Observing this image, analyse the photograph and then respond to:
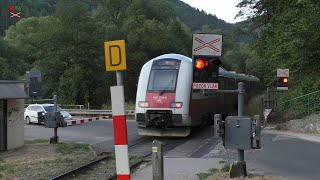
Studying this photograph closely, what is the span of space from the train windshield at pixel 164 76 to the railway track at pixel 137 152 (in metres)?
2.01

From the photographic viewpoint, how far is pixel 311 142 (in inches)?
646

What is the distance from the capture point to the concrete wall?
17.3 metres

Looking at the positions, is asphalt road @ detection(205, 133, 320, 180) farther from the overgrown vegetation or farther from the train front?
the overgrown vegetation

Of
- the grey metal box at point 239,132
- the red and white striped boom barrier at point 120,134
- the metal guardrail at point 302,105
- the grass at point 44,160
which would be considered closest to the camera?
the red and white striped boom barrier at point 120,134

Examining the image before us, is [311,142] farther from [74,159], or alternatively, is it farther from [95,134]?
[95,134]

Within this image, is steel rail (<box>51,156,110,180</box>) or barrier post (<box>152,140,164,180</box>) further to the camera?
steel rail (<box>51,156,110,180</box>)

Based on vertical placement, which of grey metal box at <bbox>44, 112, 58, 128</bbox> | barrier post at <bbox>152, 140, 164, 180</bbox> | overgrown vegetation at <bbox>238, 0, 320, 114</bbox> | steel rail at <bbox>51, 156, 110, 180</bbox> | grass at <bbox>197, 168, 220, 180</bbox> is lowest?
grass at <bbox>197, 168, 220, 180</bbox>

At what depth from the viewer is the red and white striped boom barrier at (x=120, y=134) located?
557cm

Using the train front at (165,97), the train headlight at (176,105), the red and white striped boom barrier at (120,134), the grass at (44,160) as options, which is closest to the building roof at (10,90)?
the grass at (44,160)

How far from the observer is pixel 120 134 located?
18.3ft

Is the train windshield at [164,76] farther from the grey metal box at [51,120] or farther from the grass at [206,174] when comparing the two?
the grass at [206,174]

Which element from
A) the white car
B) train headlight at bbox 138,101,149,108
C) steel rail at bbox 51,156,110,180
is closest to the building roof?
train headlight at bbox 138,101,149,108

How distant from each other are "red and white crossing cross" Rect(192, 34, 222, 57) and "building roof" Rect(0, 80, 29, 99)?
830cm

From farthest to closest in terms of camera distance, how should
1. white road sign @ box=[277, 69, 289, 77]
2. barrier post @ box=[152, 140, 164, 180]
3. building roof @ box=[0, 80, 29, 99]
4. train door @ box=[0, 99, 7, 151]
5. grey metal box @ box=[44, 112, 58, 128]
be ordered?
white road sign @ box=[277, 69, 289, 77] → grey metal box @ box=[44, 112, 58, 128] → train door @ box=[0, 99, 7, 151] → building roof @ box=[0, 80, 29, 99] → barrier post @ box=[152, 140, 164, 180]
